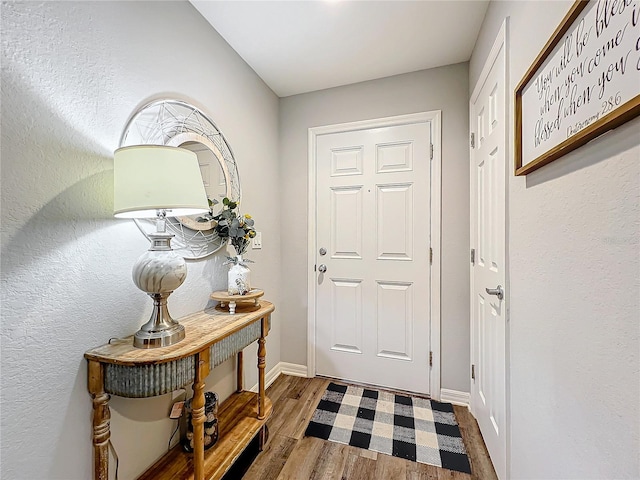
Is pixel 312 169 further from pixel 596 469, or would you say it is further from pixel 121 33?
pixel 596 469

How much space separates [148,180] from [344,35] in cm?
147

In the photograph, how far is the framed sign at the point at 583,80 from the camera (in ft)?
1.72

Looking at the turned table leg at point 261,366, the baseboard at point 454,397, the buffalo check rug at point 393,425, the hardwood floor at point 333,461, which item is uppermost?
the turned table leg at point 261,366

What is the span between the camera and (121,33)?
3.68ft

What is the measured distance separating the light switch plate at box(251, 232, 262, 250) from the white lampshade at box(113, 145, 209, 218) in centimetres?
107

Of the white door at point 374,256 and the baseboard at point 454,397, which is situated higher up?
the white door at point 374,256

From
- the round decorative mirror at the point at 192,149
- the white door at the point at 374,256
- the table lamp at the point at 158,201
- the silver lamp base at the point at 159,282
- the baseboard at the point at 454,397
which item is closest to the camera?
the table lamp at the point at 158,201

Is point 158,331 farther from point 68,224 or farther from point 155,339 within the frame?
point 68,224

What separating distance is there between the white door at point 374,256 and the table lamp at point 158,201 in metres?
1.34

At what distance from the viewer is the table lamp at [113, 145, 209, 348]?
0.92m

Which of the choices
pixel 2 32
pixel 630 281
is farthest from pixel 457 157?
pixel 2 32

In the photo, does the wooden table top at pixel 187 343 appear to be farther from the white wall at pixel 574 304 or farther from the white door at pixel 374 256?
the white wall at pixel 574 304

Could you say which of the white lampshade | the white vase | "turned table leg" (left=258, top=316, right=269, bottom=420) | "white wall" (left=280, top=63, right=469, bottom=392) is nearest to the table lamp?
the white lampshade

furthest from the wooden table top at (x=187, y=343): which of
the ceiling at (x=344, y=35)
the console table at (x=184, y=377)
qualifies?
the ceiling at (x=344, y=35)
